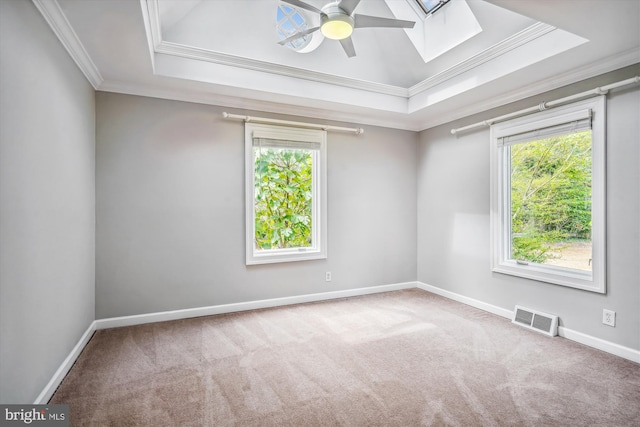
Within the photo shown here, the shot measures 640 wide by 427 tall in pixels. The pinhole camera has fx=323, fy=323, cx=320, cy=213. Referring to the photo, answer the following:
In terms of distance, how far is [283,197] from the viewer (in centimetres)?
402

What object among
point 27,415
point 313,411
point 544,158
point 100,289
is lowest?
point 313,411

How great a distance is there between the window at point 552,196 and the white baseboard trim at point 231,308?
1628 mm

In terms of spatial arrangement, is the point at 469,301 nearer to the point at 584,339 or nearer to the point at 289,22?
the point at 584,339

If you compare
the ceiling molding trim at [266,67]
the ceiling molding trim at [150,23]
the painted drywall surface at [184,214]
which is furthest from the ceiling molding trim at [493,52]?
the ceiling molding trim at [150,23]

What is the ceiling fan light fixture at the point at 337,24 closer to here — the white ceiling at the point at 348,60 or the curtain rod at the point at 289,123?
the white ceiling at the point at 348,60

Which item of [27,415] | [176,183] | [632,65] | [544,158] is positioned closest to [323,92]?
[176,183]

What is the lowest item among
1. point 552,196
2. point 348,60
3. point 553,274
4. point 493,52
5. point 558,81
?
point 553,274

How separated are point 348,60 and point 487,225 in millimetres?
2641

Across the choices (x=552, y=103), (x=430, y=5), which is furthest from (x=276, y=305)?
(x=430, y=5)

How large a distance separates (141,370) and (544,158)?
4.04 meters

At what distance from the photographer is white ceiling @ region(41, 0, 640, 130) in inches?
84.7

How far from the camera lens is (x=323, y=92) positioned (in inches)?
143

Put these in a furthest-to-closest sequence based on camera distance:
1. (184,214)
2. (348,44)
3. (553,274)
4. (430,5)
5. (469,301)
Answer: (469,301), (430,5), (184,214), (553,274), (348,44)

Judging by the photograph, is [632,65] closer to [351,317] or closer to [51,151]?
[351,317]
